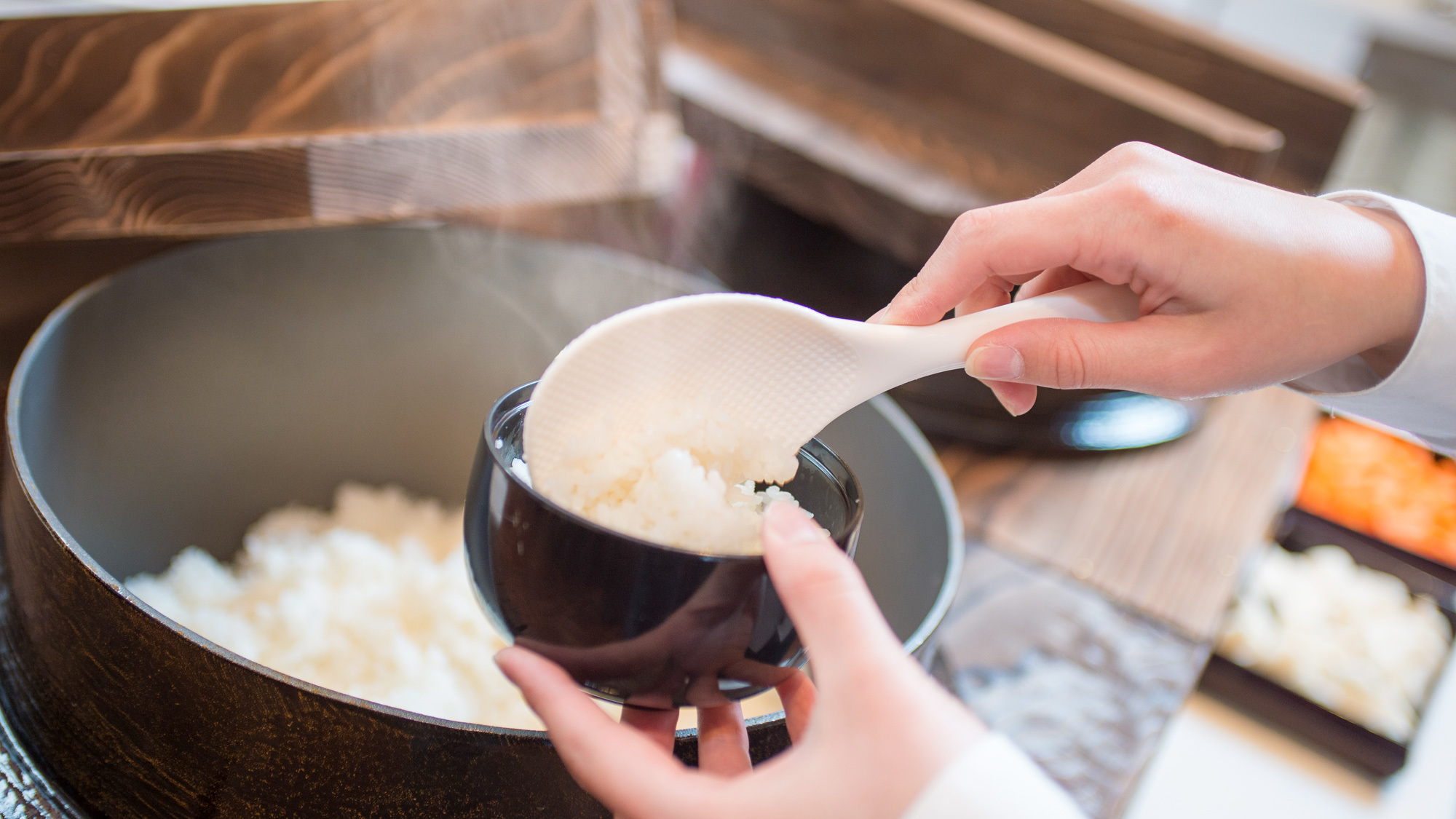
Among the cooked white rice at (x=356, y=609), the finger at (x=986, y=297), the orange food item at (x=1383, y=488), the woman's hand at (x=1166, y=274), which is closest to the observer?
the woman's hand at (x=1166, y=274)

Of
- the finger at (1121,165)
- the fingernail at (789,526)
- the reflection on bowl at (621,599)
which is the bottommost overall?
the reflection on bowl at (621,599)

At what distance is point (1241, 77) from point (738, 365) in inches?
60.5

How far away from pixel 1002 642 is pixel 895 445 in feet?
1.24

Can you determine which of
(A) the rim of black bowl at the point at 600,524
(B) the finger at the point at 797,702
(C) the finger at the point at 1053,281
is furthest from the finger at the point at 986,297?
(B) the finger at the point at 797,702

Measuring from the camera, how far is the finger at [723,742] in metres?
0.65

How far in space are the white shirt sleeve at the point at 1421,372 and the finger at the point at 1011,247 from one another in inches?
11.0

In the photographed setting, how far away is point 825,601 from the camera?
491 mm

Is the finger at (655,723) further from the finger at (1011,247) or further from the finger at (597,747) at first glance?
the finger at (1011,247)

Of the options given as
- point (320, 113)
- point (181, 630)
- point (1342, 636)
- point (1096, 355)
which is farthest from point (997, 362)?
point (1342, 636)

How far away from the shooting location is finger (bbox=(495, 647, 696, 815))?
50 centimetres

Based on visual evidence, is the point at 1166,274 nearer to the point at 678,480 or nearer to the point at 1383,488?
Result: the point at 678,480

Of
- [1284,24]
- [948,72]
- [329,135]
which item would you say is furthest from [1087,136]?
[1284,24]

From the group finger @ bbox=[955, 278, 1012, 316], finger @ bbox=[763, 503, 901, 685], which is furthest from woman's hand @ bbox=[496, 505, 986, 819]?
finger @ bbox=[955, 278, 1012, 316]

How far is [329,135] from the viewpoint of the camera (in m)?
0.99
